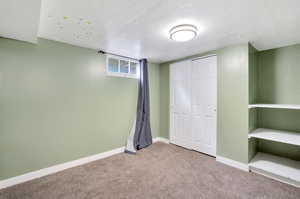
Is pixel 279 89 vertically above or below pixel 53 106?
above

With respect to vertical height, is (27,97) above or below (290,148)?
above

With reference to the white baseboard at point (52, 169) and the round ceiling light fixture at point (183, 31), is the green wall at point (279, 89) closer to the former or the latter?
the round ceiling light fixture at point (183, 31)

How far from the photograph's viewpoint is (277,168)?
218cm

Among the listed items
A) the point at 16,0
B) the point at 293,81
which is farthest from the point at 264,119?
the point at 16,0

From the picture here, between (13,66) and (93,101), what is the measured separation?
1215 mm

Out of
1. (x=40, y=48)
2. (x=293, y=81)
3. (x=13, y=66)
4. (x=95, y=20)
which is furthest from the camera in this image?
(x=293, y=81)

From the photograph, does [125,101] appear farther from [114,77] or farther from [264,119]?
[264,119]

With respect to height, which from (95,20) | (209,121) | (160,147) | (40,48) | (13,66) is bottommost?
(160,147)

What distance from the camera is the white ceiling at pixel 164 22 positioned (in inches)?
55.7

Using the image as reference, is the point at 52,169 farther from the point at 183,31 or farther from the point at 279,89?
the point at 279,89

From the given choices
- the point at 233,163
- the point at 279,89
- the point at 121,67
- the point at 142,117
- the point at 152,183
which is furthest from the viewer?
the point at 142,117

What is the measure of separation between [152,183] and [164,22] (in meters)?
2.19

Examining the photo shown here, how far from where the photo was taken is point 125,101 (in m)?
3.21

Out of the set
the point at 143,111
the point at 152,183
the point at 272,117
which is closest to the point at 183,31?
the point at 143,111
